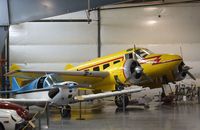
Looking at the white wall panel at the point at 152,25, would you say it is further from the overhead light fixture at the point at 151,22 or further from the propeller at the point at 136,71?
the propeller at the point at 136,71

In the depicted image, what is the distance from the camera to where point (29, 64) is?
24.3 metres

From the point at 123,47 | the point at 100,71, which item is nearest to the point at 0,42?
the point at 100,71

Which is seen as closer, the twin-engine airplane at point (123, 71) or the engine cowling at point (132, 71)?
the engine cowling at point (132, 71)

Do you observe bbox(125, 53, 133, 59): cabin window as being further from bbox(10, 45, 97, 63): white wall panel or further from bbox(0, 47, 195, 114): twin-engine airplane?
bbox(10, 45, 97, 63): white wall panel

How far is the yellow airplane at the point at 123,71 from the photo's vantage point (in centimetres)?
1548

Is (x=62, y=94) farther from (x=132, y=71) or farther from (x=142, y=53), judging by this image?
(x=142, y=53)

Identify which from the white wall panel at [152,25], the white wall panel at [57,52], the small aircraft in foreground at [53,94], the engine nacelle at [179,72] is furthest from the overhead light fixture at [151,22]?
the small aircraft in foreground at [53,94]

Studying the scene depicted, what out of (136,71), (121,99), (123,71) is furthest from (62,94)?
(121,99)

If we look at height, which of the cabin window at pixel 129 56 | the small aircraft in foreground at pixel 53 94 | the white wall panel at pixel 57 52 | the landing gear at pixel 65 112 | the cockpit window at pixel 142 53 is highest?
the white wall panel at pixel 57 52

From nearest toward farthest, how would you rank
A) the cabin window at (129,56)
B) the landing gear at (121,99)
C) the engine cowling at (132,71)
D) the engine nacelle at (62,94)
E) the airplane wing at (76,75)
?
the engine nacelle at (62,94) < the engine cowling at (132,71) < the landing gear at (121,99) < the airplane wing at (76,75) < the cabin window at (129,56)

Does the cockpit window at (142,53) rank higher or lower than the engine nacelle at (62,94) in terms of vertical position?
higher

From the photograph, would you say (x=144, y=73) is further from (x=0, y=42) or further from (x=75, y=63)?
(x=75, y=63)

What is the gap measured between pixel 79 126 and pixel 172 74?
29.3 ft

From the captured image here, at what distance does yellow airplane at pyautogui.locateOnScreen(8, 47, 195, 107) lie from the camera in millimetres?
15484
